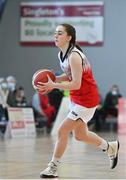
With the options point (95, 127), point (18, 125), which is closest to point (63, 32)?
point (18, 125)

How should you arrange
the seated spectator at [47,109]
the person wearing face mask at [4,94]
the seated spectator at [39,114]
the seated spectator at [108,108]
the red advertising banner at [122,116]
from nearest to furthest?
the person wearing face mask at [4,94], the seated spectator at [39,114], the red advertising banner at [122,116], the seated spectator at [47,109], the seated spectator at [108,108]

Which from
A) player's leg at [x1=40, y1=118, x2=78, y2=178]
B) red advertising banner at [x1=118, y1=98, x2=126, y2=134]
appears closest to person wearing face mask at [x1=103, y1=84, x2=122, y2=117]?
red advertising banner at [x1=118, y1=98, x2=126, y2=134]

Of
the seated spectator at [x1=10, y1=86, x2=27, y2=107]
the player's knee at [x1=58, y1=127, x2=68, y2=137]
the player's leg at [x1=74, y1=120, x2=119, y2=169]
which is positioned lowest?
the seated spectator at [x1=10, y1=86, x2=27, y2=107]

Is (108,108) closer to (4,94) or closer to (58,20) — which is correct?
(58,20)

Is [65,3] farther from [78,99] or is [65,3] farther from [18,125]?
[78,99]

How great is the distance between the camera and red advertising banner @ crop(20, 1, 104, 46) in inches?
836

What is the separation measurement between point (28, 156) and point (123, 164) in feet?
Result: 6.26

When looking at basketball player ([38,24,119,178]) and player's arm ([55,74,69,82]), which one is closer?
basketball player ([38,24,119,178])

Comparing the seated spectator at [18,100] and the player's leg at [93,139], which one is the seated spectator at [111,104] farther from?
the player's leg at [93,139]

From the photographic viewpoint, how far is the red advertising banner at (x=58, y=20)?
21245mm

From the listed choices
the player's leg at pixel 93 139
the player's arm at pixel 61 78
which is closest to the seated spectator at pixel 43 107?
the player's leg at pixel 93 139

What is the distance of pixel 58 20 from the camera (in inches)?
846

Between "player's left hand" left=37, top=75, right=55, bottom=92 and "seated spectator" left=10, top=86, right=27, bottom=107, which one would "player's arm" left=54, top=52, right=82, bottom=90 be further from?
"seated spectator" left=10, top=86, right=27, bottom=107

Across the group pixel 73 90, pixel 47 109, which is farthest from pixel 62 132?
pixel 47 109
